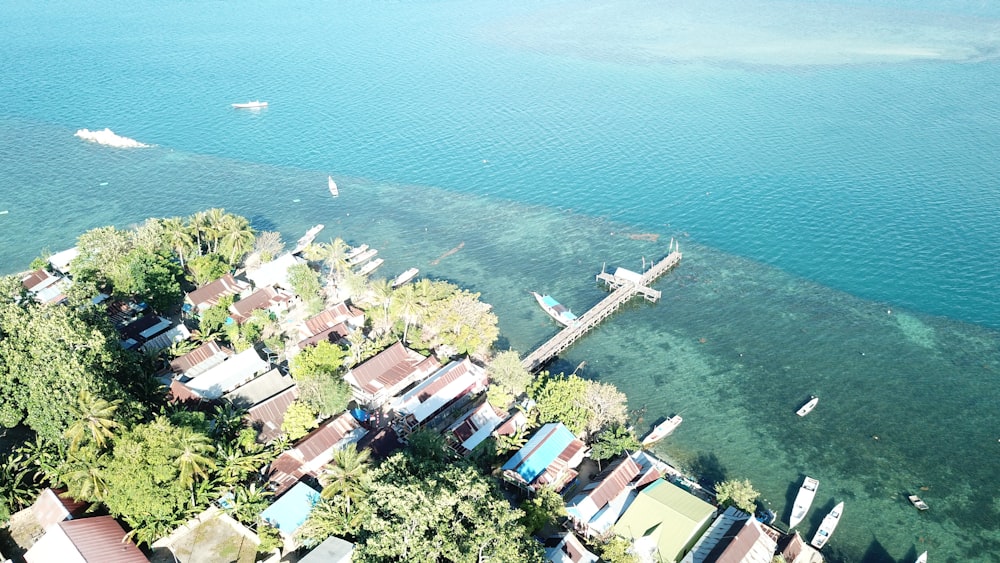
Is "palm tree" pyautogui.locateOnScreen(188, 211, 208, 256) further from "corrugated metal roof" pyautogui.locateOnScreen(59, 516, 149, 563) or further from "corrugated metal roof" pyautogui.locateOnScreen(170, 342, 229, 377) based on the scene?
"corrugated metal roof" pyautogui.locateOnScreen(59, 516, 149, 563)

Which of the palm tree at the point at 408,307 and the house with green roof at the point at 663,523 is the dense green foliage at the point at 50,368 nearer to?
the palm tree at the point at 408,307

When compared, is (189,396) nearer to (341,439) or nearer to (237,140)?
(341,439)

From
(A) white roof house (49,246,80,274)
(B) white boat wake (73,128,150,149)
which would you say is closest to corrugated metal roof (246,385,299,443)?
(A) white roof house (49,246,80,274)

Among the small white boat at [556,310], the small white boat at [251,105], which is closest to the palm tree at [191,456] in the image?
the small white boat at [556,310]

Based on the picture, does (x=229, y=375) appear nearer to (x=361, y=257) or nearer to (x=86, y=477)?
(x=86, y=477)

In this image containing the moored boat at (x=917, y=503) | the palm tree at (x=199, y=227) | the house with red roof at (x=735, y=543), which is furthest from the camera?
the palm tree at (x=199, y=227)

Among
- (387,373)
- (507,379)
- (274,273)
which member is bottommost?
(387,373)

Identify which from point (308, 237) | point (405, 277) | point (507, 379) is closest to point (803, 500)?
point (507, 379)
